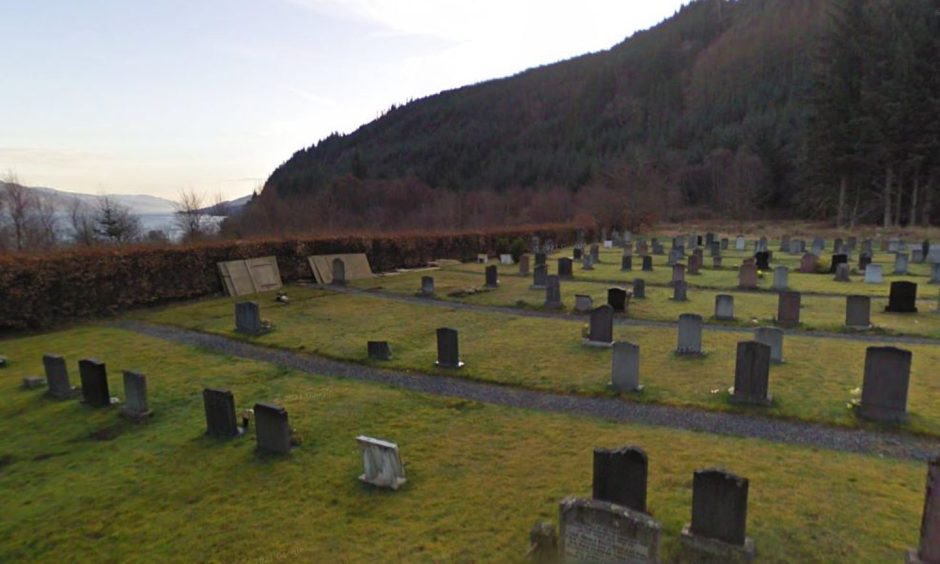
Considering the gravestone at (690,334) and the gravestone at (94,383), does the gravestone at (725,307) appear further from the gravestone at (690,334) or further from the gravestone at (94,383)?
the gravestone at (94,383)

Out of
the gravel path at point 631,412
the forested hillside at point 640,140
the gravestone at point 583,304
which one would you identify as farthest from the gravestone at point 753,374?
the forested hillside at point 640,140

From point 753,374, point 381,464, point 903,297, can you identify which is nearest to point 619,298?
point 753,374

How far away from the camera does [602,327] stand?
1202cm

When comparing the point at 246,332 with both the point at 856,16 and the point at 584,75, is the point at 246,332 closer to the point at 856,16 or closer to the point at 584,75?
the point at 856,16

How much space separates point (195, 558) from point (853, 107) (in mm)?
58276

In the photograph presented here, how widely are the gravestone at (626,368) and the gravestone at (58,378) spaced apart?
992 cm

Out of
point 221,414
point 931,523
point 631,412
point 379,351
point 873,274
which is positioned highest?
point 931,523

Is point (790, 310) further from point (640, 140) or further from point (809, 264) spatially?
point (640, 140)

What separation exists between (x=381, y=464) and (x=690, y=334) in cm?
776

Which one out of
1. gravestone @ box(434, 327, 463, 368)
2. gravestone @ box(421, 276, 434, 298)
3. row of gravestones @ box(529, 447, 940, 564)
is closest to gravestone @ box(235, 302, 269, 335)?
gravestone @ box(434, 327, 463, 368)

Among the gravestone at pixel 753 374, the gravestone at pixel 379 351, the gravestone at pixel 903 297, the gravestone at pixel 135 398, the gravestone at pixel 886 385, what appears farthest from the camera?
the gravestone at pixel 903 297

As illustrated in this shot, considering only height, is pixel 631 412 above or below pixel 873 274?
below

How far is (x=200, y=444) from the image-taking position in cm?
735

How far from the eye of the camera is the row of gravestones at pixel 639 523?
12.9 ft
